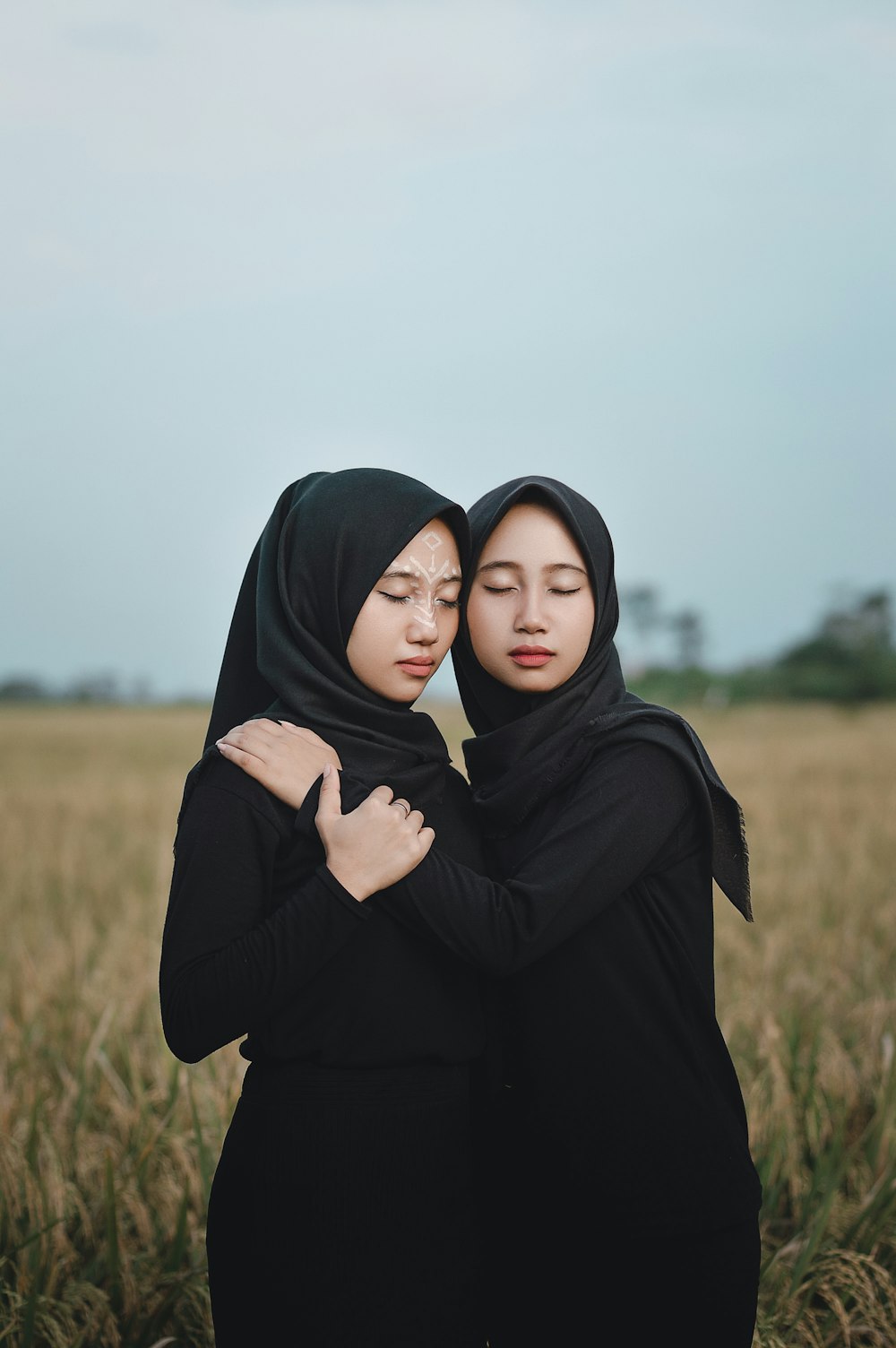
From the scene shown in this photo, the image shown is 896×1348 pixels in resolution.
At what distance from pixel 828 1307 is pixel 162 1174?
1753mm

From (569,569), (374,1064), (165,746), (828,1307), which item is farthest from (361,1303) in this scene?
(165,746)

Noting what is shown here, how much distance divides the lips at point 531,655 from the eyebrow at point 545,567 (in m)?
0.13

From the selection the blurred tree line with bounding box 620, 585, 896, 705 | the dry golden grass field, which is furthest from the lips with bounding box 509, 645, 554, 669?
the blurred tree line with bounding box 620, 585, 896, 705

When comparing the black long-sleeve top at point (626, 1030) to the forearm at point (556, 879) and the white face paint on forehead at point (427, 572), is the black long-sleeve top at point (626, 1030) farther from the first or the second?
the white face paint on forehead at point (427, 572)

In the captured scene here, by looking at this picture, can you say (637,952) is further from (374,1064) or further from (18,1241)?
(18,1241)

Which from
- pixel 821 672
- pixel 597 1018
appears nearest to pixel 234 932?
pixel 597 1018

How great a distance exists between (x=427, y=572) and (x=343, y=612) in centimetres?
15

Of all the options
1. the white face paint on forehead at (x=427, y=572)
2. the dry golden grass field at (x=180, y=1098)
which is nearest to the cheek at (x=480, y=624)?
the white face paint on forehead at (x=427, y=572)

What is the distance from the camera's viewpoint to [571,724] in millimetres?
2176

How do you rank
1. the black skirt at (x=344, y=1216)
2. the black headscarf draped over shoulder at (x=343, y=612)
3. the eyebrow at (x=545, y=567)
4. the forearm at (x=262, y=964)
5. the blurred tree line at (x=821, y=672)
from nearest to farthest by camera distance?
the forearm at (x=262, y=964)
the black skirt at (x=344, y=1216)
the black headscarf draped over shoulder at (x=343, y=612)
the eyebrow at (x=545, y=567)
the blurred tree line at (x=821, y=672)

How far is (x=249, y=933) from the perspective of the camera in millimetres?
1859

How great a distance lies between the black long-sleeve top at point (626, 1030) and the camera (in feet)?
6.58

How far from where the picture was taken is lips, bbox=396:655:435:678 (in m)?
2.07

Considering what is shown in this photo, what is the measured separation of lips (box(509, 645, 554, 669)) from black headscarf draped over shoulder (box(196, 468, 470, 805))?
0.18 m
